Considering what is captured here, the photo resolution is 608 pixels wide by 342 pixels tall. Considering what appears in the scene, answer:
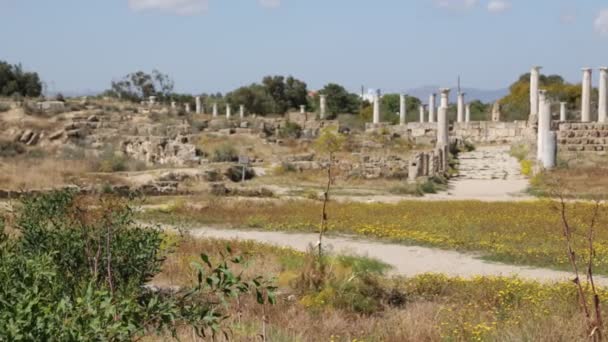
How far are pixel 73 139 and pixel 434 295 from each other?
3972 cm

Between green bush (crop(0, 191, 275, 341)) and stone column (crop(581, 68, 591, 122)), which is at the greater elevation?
stone column (crop(581, 68, 591, 122))

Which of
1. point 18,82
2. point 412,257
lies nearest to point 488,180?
point 412,257

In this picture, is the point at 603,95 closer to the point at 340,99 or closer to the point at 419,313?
the point at 419,313

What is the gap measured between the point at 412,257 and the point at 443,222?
4.10 meters

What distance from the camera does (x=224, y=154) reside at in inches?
1624

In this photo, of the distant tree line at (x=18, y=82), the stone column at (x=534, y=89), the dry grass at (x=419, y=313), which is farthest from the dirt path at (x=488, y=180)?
the distant tree line at (x=18, y=82)

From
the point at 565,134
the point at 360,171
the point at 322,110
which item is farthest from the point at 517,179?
the point at 322,110

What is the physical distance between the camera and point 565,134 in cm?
→ 4312

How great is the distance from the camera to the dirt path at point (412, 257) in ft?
42.4

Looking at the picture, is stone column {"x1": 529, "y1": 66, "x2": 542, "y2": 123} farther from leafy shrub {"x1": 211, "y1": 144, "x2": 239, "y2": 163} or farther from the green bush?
the green bush

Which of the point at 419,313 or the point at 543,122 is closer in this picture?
the point at 419,313

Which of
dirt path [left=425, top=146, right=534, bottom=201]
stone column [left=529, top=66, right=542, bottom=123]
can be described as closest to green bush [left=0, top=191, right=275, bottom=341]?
dirt path [left=425, top=146, right=534, bottom=201]

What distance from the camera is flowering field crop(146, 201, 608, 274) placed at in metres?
15.3

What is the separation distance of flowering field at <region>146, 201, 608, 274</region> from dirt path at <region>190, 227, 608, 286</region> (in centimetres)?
A: 54
